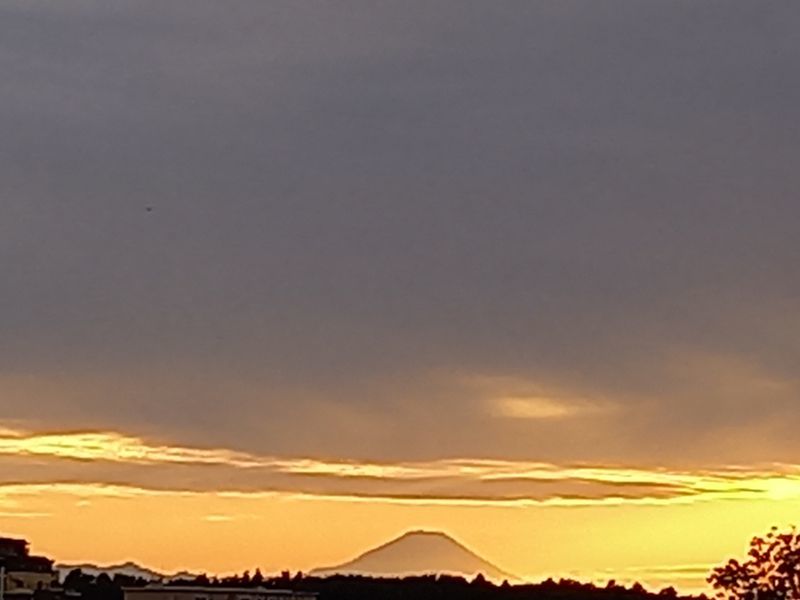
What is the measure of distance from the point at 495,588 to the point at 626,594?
8750 millimetres

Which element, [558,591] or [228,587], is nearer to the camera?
[228,587]

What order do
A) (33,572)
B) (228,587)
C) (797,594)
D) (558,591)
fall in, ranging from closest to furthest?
(797,594)
(33,572)
(228,587)
(558,591)

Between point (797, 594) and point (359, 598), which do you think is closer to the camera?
point (797, 594)

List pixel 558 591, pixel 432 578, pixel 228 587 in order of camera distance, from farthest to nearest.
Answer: pixel 432 578 < pixel 558 591 < pixel 228 587

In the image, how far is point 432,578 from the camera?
134 meters

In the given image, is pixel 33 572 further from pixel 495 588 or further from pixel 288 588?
pixel 495 588

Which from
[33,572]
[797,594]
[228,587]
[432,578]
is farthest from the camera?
[432,578]

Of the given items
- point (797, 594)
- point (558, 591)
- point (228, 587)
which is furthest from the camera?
point (558, 591)

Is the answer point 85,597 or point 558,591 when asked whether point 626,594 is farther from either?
point 85,597

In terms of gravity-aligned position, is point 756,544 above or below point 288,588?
below

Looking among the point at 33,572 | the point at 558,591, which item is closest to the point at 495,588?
the point at 558,591

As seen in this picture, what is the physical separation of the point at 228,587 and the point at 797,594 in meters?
54.5

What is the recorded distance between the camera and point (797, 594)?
69000 millimetres

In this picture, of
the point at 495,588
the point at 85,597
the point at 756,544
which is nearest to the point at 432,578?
the point at 495,588
